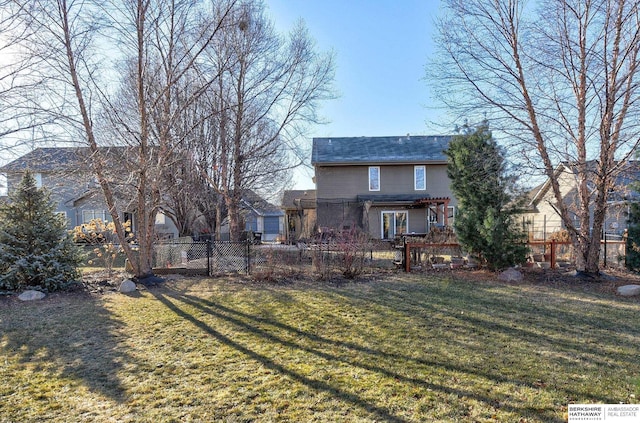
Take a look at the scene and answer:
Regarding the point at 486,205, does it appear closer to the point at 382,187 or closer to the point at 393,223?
the point at 393,223

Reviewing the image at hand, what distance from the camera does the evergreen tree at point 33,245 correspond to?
7.57 metres

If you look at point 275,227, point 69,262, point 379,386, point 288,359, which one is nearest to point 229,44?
point 69,262

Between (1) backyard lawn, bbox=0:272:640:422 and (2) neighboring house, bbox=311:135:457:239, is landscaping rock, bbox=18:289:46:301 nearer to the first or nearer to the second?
(1) backyard lawn, bbox=0:272:640:422

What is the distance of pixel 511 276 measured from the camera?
874cm

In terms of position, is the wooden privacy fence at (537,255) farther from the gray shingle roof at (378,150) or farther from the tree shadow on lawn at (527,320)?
the gray shingle roof at (378,150)

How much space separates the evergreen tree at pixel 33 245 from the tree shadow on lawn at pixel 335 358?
3.48 metres

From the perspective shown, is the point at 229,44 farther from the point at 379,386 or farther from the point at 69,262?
the point at 379,386

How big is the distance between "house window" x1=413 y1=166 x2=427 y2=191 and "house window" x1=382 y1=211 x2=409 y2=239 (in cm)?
Result: 177

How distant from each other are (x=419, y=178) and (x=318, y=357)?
17.6m

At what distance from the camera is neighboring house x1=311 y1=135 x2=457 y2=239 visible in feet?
65.0

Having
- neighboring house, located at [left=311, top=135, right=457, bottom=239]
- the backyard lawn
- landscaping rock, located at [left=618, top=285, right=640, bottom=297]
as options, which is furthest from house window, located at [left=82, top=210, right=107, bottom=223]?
landscaping rock, located at [left=618, top=285, right=640, bottom=297]

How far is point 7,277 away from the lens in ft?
24.4

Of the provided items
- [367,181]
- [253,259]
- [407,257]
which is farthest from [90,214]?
[407,257]

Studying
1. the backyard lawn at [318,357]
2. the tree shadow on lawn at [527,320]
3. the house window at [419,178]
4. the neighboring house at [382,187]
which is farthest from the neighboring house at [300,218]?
the backyard lawn at [318,357]
